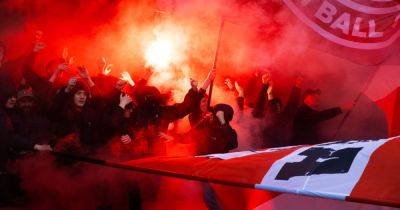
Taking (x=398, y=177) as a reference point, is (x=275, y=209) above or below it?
below

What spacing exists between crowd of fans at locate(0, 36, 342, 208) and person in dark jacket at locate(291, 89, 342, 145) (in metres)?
0.01

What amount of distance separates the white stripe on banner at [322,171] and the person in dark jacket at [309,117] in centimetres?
234

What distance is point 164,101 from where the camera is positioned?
504 centimetres

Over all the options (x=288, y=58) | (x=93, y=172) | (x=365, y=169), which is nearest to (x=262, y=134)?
(x=288, y=58)

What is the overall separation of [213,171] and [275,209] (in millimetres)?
745

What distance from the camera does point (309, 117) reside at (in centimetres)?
537

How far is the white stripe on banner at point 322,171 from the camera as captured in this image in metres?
2.52

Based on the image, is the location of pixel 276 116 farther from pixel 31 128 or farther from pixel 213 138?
pixel 31 128

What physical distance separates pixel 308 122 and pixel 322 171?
9.08 ft

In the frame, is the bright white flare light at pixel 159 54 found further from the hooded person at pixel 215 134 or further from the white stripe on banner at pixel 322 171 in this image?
the white stripe on banner at pixel 322 171

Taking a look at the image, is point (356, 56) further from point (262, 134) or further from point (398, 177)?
point (398, 177)

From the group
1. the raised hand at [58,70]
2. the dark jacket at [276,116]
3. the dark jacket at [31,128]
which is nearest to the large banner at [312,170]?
the dark jacket at [31,128]

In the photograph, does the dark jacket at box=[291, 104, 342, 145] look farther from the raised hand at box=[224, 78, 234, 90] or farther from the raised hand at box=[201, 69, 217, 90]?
the raised hand at box=[201, 69, 217, 90]

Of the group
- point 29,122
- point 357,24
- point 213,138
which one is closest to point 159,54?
point 213,138
